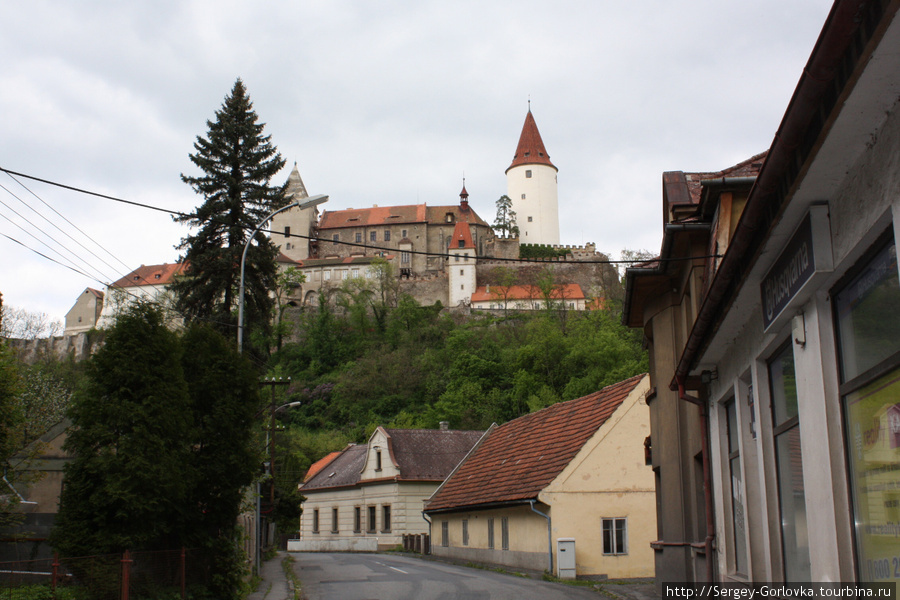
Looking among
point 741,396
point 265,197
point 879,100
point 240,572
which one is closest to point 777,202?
point 879,100

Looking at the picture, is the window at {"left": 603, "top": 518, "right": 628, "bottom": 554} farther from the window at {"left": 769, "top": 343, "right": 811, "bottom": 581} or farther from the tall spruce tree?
the window at {"left": 769, "top": 343, "right": 811, "bottom": 581}

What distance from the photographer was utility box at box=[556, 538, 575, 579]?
2141 centimetres

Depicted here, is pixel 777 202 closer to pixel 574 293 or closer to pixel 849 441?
pixel 849 441

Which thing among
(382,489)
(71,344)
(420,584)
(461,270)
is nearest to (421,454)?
(382,489)

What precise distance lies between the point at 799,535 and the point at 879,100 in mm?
4352

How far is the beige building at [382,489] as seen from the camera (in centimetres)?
3906

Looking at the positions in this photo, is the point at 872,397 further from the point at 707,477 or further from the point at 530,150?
the point at 530,150

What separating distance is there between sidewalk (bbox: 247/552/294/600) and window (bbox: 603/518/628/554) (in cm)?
851

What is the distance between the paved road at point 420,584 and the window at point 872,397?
470 inches

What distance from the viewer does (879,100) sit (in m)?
3.97

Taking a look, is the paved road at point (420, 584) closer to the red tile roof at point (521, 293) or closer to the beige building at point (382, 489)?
the beige building at point (382, 489)

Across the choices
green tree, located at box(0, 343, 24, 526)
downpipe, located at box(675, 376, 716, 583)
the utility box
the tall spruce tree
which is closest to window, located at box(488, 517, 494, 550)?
the utility box

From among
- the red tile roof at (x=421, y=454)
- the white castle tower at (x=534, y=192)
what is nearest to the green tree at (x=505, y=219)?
the white castle tower at (x=534, y=192)

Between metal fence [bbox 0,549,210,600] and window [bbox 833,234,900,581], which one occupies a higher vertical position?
window [bbox 833,234,900,581]
